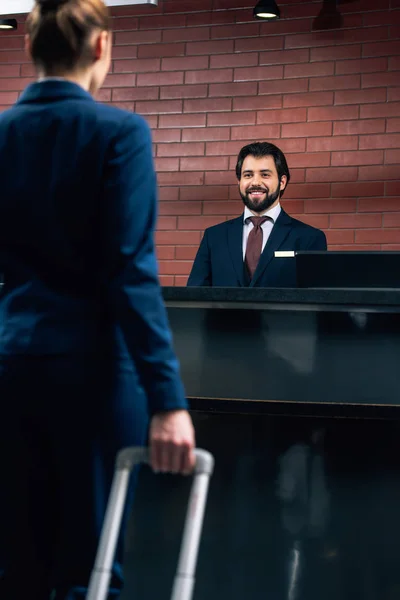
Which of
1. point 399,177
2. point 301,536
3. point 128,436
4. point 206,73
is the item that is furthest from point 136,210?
point 206,73

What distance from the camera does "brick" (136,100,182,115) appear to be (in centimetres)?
497

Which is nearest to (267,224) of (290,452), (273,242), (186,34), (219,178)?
(273,242)

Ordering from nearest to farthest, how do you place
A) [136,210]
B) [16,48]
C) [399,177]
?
[136,210]
[399,177]
[16,48]

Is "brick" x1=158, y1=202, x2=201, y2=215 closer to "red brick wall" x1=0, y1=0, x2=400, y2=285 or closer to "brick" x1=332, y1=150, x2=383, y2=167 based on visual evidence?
"red brick wall" x1=0, y1=0, x2=400, y2=285

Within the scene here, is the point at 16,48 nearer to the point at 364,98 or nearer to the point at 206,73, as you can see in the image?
the point at 206,73

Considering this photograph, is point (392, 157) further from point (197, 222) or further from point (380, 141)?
point (197, 222)

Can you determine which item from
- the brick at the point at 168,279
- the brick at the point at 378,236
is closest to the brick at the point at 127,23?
the brick at the point at 168,279

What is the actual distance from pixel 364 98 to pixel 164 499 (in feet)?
9.61

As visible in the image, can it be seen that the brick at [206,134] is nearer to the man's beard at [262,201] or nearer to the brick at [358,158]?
the brick at [358,158]

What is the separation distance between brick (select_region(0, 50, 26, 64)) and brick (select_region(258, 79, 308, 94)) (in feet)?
4.75

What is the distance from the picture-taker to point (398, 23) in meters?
4.59

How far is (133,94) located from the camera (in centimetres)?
504

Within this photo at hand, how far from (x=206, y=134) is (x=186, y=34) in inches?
22.3

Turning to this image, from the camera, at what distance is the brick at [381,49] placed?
Answer: 4.59 meters
